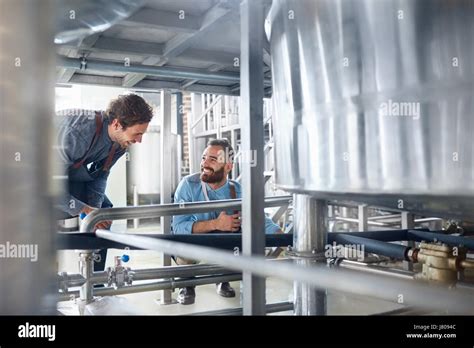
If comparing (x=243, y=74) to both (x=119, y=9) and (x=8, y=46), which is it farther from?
(x=119, y=9)

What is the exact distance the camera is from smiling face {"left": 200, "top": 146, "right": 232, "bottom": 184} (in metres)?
2.15

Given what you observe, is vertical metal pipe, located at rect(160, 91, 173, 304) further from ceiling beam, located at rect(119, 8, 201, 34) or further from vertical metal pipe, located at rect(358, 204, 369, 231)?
vertical metal pipe, located at rect(358, 204, 369, 231)

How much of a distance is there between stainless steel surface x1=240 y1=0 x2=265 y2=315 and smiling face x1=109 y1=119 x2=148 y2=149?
1.24 metres

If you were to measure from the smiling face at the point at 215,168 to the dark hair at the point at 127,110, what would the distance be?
1.55 ft

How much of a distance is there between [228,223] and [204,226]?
12 cm

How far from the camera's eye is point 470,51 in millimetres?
491

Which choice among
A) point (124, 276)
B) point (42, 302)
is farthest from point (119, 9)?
point (124, 276)

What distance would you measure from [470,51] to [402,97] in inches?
3.5

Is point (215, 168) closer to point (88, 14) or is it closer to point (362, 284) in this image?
point (88, 14)

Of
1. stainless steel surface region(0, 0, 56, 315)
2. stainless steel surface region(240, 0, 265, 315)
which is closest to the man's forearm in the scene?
stainless steel surface region(240, 0, 265, 315)

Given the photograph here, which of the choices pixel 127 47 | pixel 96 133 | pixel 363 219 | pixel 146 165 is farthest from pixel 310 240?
pixel 146 165

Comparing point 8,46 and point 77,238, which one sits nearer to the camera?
point 8,46

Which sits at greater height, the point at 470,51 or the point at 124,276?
the point at 470,51

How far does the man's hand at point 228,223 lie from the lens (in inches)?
71.3
